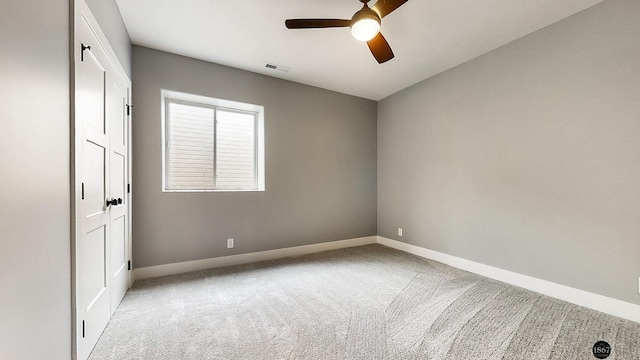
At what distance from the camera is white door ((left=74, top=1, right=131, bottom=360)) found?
A: 4.83 feet

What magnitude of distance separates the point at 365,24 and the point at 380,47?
42 centimetres

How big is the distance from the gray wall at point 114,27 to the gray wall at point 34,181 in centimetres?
64

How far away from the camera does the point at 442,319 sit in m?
2.11

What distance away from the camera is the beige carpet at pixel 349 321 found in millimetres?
1704

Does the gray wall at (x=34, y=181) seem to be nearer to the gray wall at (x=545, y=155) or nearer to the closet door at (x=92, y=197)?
the closet door at (x=92, y=197)

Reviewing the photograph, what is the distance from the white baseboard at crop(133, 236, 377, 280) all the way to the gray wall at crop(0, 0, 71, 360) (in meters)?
1.72

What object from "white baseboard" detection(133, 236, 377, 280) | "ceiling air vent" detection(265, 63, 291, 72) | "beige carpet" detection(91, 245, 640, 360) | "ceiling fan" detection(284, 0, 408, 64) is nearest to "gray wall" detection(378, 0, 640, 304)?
"beige carpet" detection(91, 245, 640, 360)

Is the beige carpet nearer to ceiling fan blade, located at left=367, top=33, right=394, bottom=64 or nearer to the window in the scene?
the window

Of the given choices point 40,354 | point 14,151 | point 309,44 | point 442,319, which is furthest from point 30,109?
point 442,319

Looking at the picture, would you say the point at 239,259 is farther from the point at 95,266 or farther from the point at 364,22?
the point at 364,22

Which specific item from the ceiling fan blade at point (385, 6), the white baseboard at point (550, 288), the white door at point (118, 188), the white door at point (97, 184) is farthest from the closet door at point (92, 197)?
the white baseboard at point (550, 288)

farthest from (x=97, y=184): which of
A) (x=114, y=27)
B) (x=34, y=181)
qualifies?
(x=114, y=27)

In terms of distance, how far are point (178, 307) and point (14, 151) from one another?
1803 mm

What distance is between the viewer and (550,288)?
2.53m
